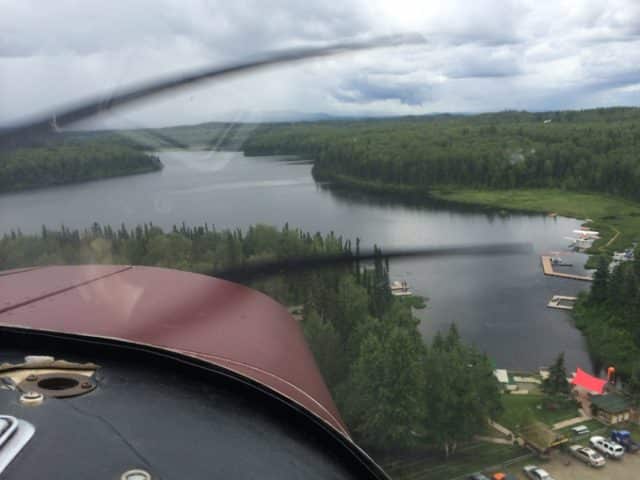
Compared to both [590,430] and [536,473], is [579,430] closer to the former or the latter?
[590,430]

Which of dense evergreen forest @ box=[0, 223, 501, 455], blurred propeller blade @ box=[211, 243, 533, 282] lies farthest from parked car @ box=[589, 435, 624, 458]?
blurred propeller blade @ box=[211, 243, 533, 282]

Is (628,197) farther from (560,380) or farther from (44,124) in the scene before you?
(44,124)

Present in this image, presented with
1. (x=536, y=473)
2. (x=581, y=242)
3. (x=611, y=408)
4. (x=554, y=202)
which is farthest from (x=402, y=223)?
(x=536, y=473)

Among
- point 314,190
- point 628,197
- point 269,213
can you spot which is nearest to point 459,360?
point 269,213

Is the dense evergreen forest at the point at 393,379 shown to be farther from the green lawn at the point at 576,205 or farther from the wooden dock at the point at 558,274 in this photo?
the green lawn at the point at 576,205

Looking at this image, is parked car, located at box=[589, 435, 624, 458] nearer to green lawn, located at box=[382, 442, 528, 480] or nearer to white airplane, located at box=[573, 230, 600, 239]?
green lawn, located at box=[382, 442, 528, 480]

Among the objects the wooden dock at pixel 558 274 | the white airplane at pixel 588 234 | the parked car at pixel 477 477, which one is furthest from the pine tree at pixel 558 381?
the white airplane at pixel 588 234
